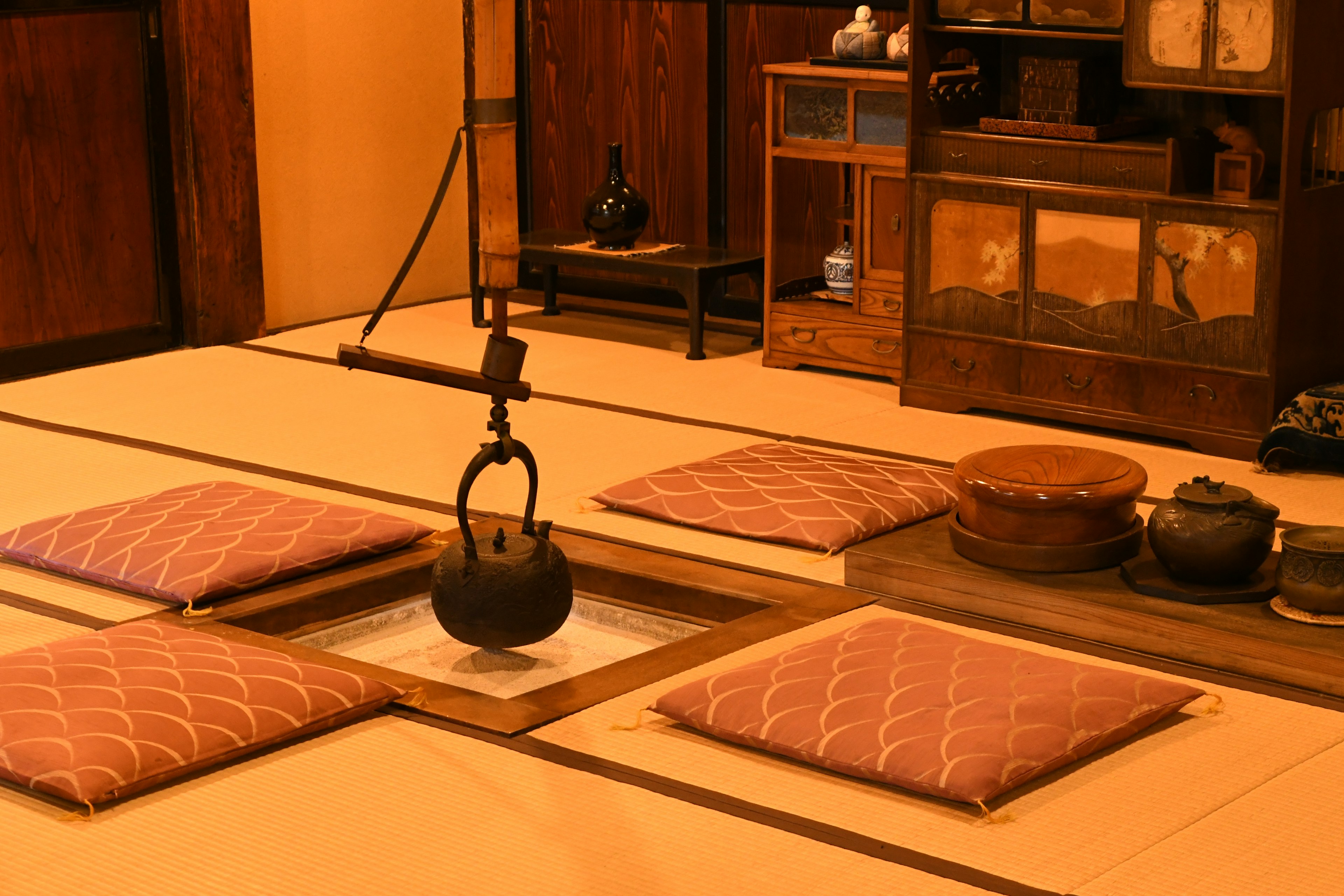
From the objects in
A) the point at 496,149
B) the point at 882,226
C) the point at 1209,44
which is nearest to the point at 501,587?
the point at 496,149

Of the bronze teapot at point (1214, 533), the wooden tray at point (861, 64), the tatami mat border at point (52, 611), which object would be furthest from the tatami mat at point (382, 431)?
the wooden tray at point (861, 64)

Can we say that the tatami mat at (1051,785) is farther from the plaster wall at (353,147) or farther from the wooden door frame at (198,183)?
the plaster wall at (353,147)

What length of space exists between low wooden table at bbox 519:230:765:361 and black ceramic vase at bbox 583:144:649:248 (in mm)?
91

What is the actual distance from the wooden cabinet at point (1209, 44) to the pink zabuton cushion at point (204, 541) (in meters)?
2.20

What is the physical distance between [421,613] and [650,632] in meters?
0.48

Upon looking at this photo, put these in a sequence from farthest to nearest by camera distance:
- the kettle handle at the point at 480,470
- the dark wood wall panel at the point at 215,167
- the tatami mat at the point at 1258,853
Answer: the dark wood wall panel at the point at 215,167
the kettle handle at the point at 480,470
the tatami mat at the point at 1258,853

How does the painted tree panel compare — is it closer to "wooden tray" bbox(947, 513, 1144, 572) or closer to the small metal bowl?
"wooden tray" bbox(947, 513, 1144, 572)

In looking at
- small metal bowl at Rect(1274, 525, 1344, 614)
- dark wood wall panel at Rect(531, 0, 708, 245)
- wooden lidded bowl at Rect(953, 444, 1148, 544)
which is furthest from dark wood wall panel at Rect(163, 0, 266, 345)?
small metal bowl at Rect(1274, 525, 1344, 614)

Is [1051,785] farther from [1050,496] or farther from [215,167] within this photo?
[215,167]

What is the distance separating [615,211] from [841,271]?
0.86m

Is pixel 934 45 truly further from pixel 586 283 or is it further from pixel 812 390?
pixel 586 283

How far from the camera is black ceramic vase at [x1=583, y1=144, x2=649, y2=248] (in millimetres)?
6129

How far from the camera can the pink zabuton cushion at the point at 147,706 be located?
2.77 meters

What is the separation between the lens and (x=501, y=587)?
3244mm
